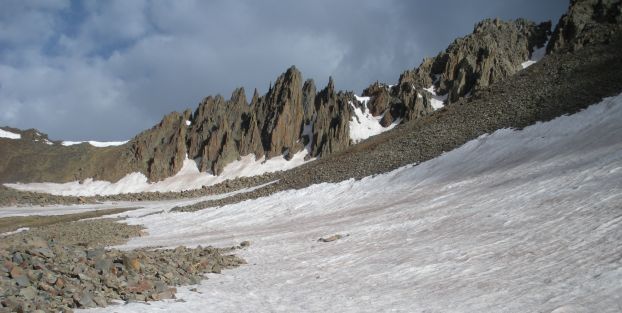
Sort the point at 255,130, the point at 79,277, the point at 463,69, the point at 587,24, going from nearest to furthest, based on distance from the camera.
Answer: the point at 79,277, the point at 587,24, the point at 463,69, the point at 255,130

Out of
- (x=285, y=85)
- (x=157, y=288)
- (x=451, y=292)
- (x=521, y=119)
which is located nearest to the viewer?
(x=451, y=292)

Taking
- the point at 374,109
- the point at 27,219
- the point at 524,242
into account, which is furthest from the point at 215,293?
the point at 374,109

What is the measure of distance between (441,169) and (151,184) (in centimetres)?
9308

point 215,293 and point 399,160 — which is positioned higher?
point 399,160

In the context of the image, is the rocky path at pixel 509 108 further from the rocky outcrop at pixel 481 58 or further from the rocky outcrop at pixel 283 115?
the rocky outcrop at pixel 283 115

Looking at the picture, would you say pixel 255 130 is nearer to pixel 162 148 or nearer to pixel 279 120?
pixel 279 120

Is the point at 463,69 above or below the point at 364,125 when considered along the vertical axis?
above

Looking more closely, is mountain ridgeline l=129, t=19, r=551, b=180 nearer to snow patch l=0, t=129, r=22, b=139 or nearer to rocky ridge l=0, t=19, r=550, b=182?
rocky ridge l=0, t=19, r=550, b=182

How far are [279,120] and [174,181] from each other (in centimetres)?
3095

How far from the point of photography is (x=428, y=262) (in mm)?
13914

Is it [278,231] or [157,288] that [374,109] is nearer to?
[278,231]

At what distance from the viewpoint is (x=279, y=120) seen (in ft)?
379

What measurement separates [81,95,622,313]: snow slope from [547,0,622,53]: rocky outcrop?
26161mm

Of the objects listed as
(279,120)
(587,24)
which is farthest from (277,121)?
(587,24)
